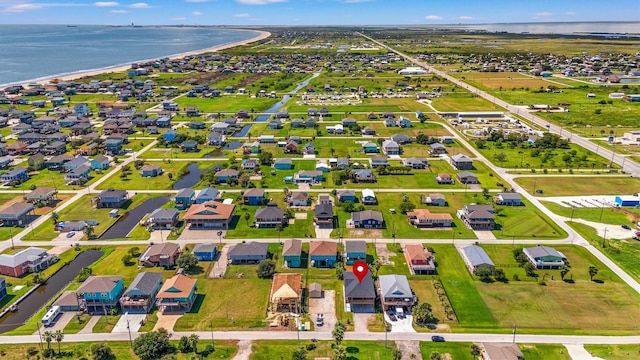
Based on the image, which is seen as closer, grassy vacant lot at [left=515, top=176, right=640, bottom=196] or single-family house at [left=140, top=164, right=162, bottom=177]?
grassy vacant lot at [left=515, top=176, right=640, bottom=196]

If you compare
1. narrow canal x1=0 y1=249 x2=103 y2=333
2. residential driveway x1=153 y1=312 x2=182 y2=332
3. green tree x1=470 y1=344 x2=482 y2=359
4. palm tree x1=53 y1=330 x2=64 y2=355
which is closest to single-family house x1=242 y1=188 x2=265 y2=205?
narrow canal x1=0 y1=249 x2=103 y2=333

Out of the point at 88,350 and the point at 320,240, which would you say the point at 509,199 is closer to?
the point at 320,240

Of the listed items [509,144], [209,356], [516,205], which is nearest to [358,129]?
[509,144]

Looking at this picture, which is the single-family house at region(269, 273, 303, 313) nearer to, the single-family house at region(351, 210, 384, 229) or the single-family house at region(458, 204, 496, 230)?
the single-family house at region(351, 210, 384, 229)

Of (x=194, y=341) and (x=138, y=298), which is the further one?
(x=138, y=298)

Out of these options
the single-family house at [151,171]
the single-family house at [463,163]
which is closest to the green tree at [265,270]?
the single-family house at [151,171]

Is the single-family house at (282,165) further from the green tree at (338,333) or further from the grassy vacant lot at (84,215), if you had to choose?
the green tree at (338,333)

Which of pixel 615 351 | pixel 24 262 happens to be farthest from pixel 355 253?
pixel 24 262
